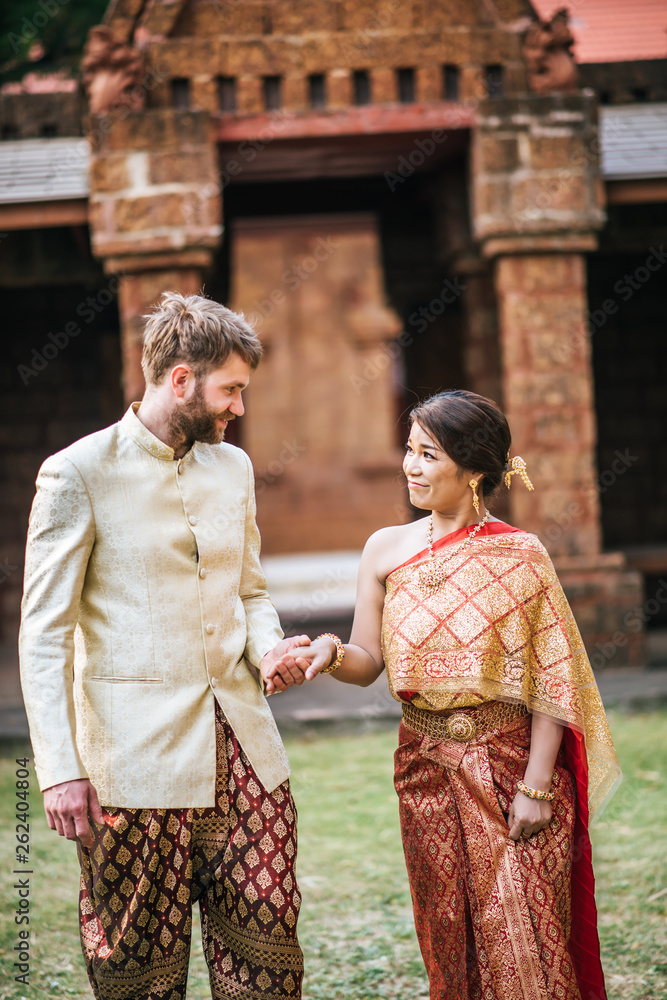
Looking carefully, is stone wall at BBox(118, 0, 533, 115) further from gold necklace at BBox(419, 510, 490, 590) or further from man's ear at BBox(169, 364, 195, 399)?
gold necklace at BBox(419, 510, 490, 590)

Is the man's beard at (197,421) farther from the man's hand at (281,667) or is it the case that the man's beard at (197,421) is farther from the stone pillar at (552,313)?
the stone pillar at (552,313)

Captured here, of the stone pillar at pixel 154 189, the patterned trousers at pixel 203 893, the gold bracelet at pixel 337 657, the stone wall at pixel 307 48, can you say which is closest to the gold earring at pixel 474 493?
the gold bracelet at pixel 337 657

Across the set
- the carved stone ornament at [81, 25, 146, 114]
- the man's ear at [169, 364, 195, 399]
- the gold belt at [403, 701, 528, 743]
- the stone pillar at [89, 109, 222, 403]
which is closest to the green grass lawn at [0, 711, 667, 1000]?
the gold belt at [403, 701, 528, 743]

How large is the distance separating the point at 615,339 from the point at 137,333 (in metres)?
4.75

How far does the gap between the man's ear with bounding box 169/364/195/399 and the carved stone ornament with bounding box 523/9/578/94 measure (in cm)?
508

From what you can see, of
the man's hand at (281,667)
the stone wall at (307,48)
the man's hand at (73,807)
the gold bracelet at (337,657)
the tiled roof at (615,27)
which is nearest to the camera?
the man's hand at (73,807)

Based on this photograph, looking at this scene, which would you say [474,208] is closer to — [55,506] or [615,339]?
[615,339]

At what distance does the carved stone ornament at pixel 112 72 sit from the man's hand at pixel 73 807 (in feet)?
17.0

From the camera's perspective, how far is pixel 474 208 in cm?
664

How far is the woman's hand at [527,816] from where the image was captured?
2.38 metres

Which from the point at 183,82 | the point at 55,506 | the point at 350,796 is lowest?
the point at 350,796

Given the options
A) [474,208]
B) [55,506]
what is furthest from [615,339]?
[55,506]

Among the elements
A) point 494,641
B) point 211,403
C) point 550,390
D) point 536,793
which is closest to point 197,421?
point 211,403

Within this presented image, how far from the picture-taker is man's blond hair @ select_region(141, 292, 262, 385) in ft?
7.70
